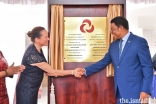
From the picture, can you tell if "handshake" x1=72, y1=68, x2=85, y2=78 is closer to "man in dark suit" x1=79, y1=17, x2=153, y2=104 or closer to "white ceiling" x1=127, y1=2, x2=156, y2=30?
"man in dark suit" x1=79, y1=17, x2=153, y2=104

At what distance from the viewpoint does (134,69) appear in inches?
108

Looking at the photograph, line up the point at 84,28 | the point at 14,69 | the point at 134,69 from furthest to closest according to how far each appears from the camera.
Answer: the point at 84,28, the point at 14,69, the point at 134,69

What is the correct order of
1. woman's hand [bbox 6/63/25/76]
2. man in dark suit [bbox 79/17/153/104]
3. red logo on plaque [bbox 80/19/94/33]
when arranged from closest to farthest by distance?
man in dark suit [bbox 79/17/153/104], woman's hand [bbox 6/63/25/76], red logo on plaque [bbox 80/19/94/33]

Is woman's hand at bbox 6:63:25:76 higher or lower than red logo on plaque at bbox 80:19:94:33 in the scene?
lower

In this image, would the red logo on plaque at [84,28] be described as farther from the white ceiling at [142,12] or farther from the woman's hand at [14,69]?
the woman's hand at [14,69]

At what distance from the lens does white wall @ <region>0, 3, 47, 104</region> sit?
3145 millimetres

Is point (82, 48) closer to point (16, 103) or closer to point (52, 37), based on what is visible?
point (52, 37)

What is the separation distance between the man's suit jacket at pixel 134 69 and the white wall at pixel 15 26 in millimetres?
1121

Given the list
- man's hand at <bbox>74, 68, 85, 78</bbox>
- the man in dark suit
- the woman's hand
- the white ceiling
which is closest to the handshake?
man's hand at <bbox>74, 68, 85, 78</bbox>

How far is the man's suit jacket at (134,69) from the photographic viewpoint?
264 centimetres

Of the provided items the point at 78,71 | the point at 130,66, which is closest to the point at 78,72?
the point at 78,71

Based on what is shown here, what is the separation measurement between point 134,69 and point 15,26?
61.3 inches

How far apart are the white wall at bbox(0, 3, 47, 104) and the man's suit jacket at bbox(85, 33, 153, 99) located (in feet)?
3.68

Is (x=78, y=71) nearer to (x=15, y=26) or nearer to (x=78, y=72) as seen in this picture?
(x=78, y=72)
